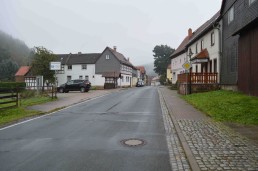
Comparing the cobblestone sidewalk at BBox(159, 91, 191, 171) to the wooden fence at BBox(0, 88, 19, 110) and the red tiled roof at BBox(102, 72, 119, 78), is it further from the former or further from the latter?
the red tiled roof at BBox(102, 72, 119, 78)

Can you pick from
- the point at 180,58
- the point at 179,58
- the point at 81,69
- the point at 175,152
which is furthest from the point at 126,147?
the point at 81,69

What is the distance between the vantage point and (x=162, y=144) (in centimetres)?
818

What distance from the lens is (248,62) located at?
17875 mm

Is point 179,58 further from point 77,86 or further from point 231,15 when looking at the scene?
point 231,15

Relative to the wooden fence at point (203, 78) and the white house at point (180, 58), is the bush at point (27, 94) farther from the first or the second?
the white house at point (180, 58)

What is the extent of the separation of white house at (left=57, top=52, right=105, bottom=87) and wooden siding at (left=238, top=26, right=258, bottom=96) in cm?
4669

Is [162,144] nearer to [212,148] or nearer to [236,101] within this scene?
[212,148]

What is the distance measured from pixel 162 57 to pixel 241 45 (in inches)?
3522

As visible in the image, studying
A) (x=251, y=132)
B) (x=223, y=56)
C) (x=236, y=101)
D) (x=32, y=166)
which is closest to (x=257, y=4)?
(x=236, y=101)

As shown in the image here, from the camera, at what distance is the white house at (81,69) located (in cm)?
6550

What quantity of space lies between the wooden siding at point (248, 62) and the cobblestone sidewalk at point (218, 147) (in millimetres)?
7005

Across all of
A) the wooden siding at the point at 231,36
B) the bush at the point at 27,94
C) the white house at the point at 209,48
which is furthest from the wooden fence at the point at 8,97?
the white house at the point at 209,48

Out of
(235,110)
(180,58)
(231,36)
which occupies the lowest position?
(235,110)

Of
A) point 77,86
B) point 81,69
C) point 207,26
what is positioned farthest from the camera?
point 81,69
